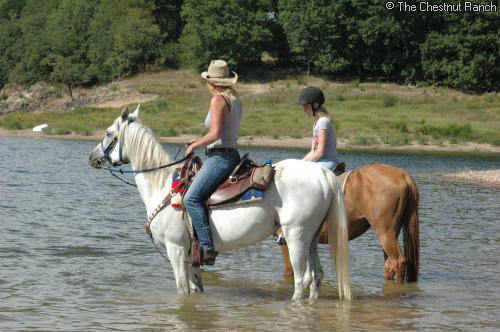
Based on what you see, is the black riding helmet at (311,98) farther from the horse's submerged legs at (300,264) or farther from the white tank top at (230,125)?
the horse's submerged legs at (300,264)

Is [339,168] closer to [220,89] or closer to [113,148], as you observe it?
[220,89]

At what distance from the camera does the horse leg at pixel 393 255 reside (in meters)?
10.4

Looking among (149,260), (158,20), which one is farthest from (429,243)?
(158,20)

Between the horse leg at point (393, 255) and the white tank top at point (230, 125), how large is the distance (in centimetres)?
267

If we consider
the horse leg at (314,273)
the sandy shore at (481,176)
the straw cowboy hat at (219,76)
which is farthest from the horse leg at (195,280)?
the sandy shore at (481,176)

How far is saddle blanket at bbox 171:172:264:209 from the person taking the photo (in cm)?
887

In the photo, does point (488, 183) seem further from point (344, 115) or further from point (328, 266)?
point (344, 115)

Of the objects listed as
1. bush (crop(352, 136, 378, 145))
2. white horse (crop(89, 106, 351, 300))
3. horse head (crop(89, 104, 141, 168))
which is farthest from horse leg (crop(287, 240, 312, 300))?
bush (crop(352, 136, 378, 145))

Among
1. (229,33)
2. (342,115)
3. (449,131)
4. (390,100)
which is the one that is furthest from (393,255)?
(229,33)

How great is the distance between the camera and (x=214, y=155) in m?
9.01

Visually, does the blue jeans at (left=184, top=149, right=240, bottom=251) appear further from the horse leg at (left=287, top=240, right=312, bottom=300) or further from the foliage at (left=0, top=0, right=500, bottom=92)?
the foliage at (left=0, top=0, right=500, bottom=92)

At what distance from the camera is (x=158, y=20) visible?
9562 cm

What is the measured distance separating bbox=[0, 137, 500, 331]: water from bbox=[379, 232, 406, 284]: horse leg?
9.2 inches

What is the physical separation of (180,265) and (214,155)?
4.42 feet
